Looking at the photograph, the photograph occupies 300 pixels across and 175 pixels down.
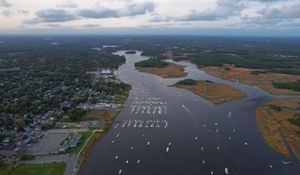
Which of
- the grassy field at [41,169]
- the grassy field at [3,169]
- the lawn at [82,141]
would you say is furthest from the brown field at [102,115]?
the grassy field at [3,169]

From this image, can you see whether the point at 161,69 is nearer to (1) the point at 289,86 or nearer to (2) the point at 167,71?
(2) the point at 167,71

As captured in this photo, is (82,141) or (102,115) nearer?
(82,141)

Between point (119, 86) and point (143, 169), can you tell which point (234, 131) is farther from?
point (119, 86)

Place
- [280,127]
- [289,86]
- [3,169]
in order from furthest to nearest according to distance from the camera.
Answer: [289,86] < [280,127] < [3,169]

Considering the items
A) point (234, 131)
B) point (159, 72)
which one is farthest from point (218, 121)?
point (159, 72)

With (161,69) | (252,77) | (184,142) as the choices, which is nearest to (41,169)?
(184,142)

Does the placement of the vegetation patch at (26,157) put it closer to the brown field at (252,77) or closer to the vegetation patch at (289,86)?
the brown field at (252,77)

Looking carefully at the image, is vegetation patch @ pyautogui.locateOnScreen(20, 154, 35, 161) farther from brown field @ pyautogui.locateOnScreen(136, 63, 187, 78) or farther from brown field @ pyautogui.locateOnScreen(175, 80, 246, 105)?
brown field @ pyautogui.locateOnScreen(136, 63, 187, 78)
